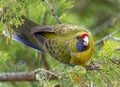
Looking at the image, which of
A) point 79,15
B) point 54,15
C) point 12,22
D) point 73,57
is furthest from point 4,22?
point 79,15

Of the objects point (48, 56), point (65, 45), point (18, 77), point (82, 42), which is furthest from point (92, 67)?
point (48, 56)

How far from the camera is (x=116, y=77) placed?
2291 mm

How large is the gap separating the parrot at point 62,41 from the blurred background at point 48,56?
53mm

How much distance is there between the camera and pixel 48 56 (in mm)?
3123

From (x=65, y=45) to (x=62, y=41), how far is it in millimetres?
30

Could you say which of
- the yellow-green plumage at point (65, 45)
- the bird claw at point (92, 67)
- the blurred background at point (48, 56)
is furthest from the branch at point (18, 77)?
the bird claw at point (92, 67)

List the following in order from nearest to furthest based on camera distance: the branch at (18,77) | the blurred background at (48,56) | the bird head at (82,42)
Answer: the blurred background at (48,56)
the bird head at (82,42)
the branch at (18,77)

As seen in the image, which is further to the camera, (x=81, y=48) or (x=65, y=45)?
(x=65, y=45)

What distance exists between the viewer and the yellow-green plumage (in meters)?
2.72

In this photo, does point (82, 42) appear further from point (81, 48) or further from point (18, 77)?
point (18, 77)

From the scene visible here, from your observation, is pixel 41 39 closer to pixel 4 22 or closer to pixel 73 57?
pixel 73 57

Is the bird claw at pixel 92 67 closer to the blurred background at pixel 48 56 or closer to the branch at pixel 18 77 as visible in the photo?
the blurred background at pixel 48 56

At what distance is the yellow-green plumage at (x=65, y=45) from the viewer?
272cm

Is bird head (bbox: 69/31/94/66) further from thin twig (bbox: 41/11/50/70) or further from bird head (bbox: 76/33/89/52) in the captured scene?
thin twig (bbox: 41/11/50/70)
